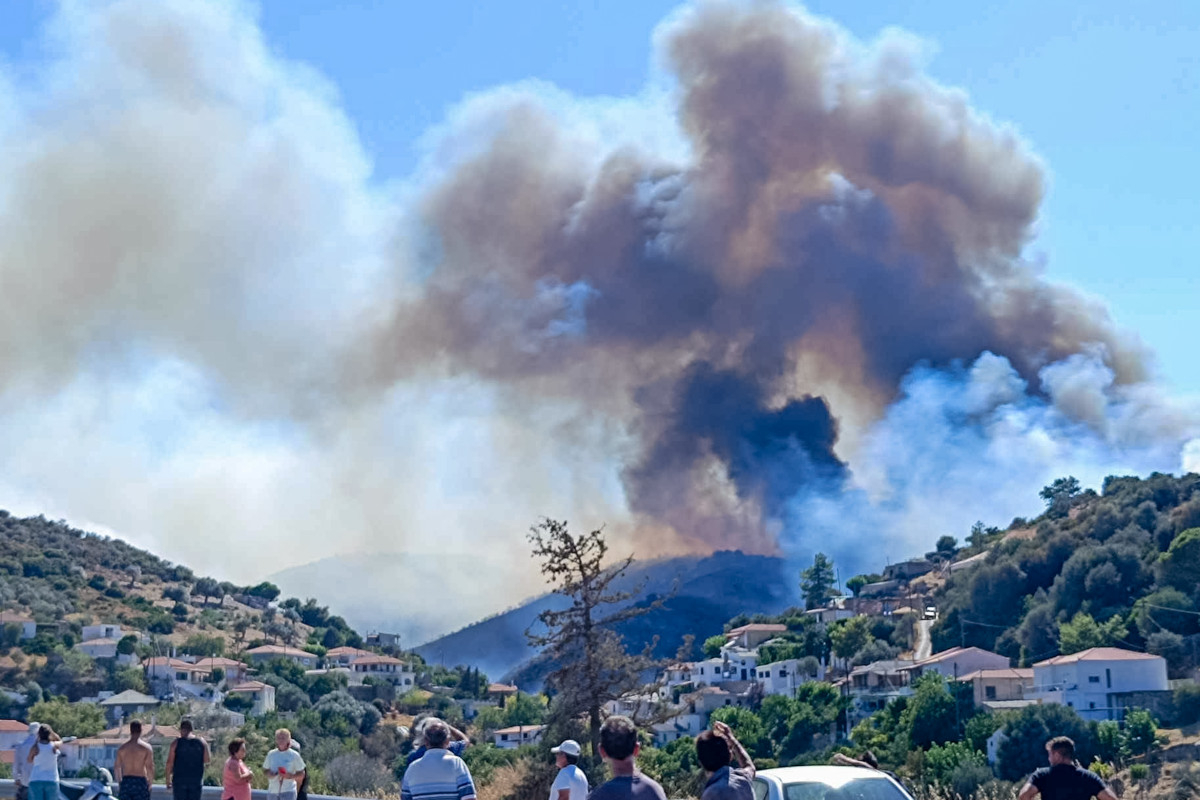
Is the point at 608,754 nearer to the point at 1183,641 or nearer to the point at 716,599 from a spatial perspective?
the point at 1183,641

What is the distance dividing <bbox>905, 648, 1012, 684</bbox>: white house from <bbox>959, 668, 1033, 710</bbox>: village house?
13.9ft

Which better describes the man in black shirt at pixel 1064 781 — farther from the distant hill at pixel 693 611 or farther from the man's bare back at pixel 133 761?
the distant hill at pixel 693 611

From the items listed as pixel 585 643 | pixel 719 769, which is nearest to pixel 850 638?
pixel 585 643

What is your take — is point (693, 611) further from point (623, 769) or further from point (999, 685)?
point (623, 769)

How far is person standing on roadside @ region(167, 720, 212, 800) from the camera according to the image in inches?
532

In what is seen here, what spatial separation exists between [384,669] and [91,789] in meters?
87.0

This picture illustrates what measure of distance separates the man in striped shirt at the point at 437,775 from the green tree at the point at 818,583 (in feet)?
389

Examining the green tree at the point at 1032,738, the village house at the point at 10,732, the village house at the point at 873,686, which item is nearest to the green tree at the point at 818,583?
the village house at the point at 873,686

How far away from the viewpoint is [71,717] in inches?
2419

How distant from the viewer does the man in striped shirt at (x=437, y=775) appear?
8.23 m

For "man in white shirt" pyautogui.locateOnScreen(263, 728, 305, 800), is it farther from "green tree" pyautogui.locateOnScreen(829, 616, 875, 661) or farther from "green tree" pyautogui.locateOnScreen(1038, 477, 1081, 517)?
"green tree" pyautogui.locateOnScreen(1038, 477, 1081, 517)

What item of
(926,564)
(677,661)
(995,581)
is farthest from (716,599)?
(677,661)

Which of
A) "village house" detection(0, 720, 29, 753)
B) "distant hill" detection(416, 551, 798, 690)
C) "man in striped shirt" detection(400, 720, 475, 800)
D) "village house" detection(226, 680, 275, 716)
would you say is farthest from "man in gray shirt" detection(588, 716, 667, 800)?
"distant hill" detection(416, 551, 798, 690)

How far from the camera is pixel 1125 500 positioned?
3765 inches
